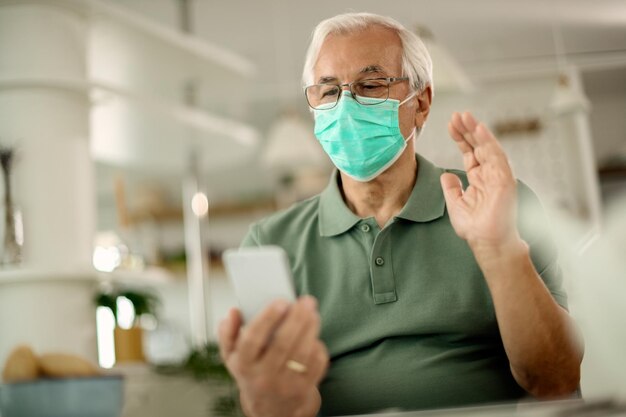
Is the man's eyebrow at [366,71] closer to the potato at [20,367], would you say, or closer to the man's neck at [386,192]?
the man's neck at [386,192]

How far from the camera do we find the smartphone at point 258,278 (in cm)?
44

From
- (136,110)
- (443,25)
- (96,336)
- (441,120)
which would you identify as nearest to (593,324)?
(441,120)

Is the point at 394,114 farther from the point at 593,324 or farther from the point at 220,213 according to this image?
the point at 220,213

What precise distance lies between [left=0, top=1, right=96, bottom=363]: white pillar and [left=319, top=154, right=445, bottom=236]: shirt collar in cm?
34

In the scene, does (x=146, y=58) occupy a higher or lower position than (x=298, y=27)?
higher

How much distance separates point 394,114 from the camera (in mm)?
583

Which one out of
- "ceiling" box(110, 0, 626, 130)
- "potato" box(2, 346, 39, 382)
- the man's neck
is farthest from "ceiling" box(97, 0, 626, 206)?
"potato" box(2, 346, 39, 382)

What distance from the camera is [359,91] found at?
1.84ft

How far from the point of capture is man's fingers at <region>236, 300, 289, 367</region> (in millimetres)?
432

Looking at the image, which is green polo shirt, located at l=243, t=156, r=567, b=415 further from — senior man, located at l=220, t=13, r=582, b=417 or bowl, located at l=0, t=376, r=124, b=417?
bowl, located at l=0, t=376, r=124, b=417

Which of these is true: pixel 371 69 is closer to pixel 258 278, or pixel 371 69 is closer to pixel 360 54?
pixel 360 54

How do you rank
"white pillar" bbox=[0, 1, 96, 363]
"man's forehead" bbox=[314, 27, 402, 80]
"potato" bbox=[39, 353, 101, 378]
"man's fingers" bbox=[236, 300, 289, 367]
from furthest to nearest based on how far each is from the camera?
"white pillar" bbox=[0, 1, 96, 363] → "potato" bbox=[39, 353, 101, 378] → "man's forehead" bbox=[314, 27, 402, 80] → "man's fingers" bbox=[236, 300, 289, 367]

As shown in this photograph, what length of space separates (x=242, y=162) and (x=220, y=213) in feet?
0.75

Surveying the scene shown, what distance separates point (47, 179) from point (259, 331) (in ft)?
1.69
